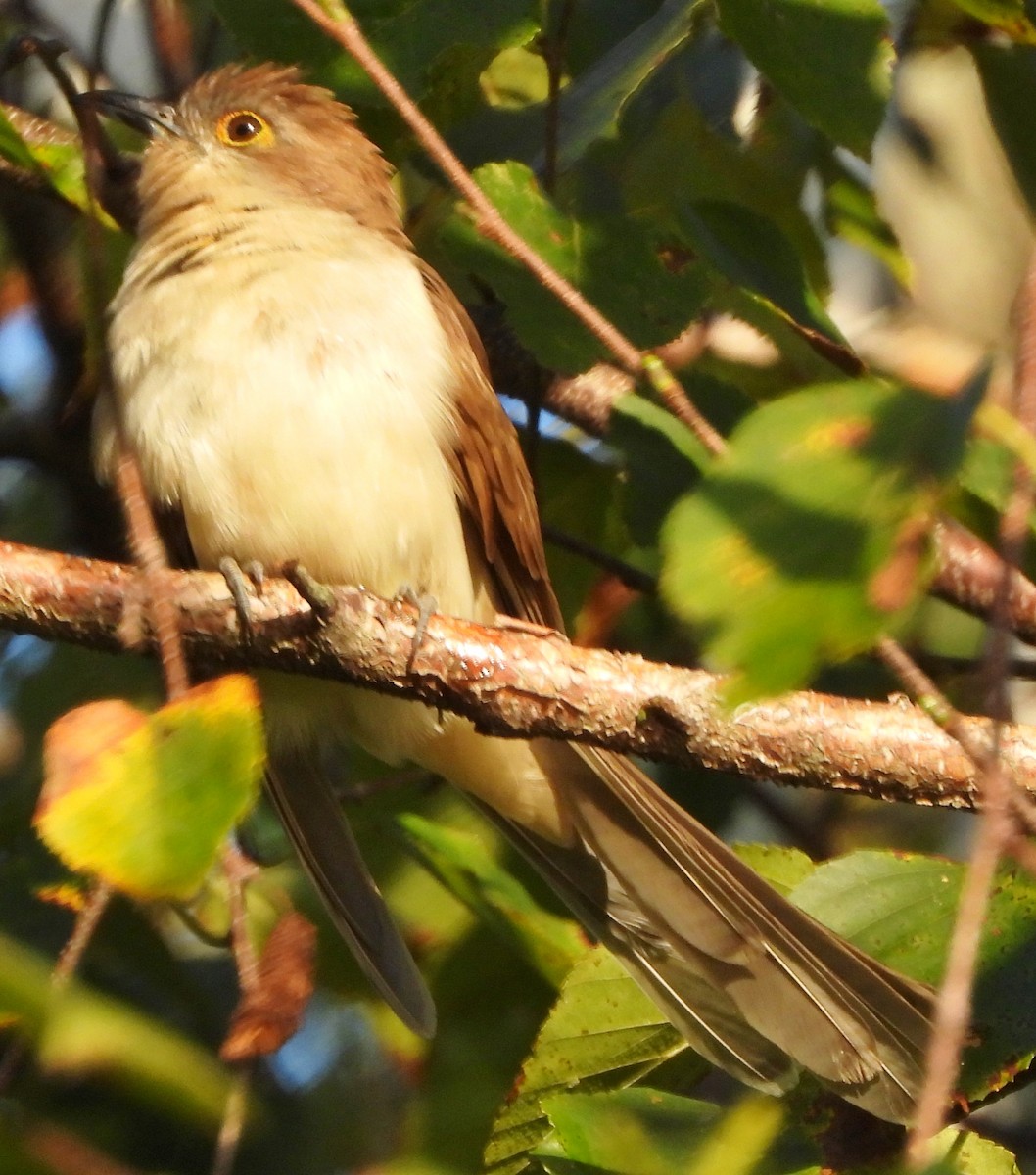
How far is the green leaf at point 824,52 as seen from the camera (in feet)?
7.95

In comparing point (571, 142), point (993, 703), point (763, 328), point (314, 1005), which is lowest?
point (314, 1005)

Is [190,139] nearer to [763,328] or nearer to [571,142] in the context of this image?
[571,142]

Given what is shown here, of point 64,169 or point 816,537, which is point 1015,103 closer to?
point 64,169

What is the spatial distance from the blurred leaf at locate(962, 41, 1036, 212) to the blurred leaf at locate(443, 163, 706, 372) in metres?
0.69

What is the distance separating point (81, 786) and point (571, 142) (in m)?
1.72

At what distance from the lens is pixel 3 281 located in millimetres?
4012

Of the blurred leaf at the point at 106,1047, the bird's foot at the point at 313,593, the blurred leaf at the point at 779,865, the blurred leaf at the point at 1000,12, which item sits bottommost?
the blurred leaf at the point at 779,865

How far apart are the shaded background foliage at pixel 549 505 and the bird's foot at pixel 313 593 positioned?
1.59 ft

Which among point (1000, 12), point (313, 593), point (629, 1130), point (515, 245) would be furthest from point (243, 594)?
point (1000, 12)

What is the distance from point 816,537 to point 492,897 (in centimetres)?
196

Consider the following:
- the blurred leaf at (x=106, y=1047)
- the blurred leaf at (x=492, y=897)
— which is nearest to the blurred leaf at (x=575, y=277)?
the blurred leaf at (x=492, y=897)

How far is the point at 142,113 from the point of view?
3787 mm

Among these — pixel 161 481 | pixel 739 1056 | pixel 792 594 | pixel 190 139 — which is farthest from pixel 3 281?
pixel 792 594

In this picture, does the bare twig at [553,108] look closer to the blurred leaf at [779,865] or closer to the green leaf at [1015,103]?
the green leaf at [1015,103]
